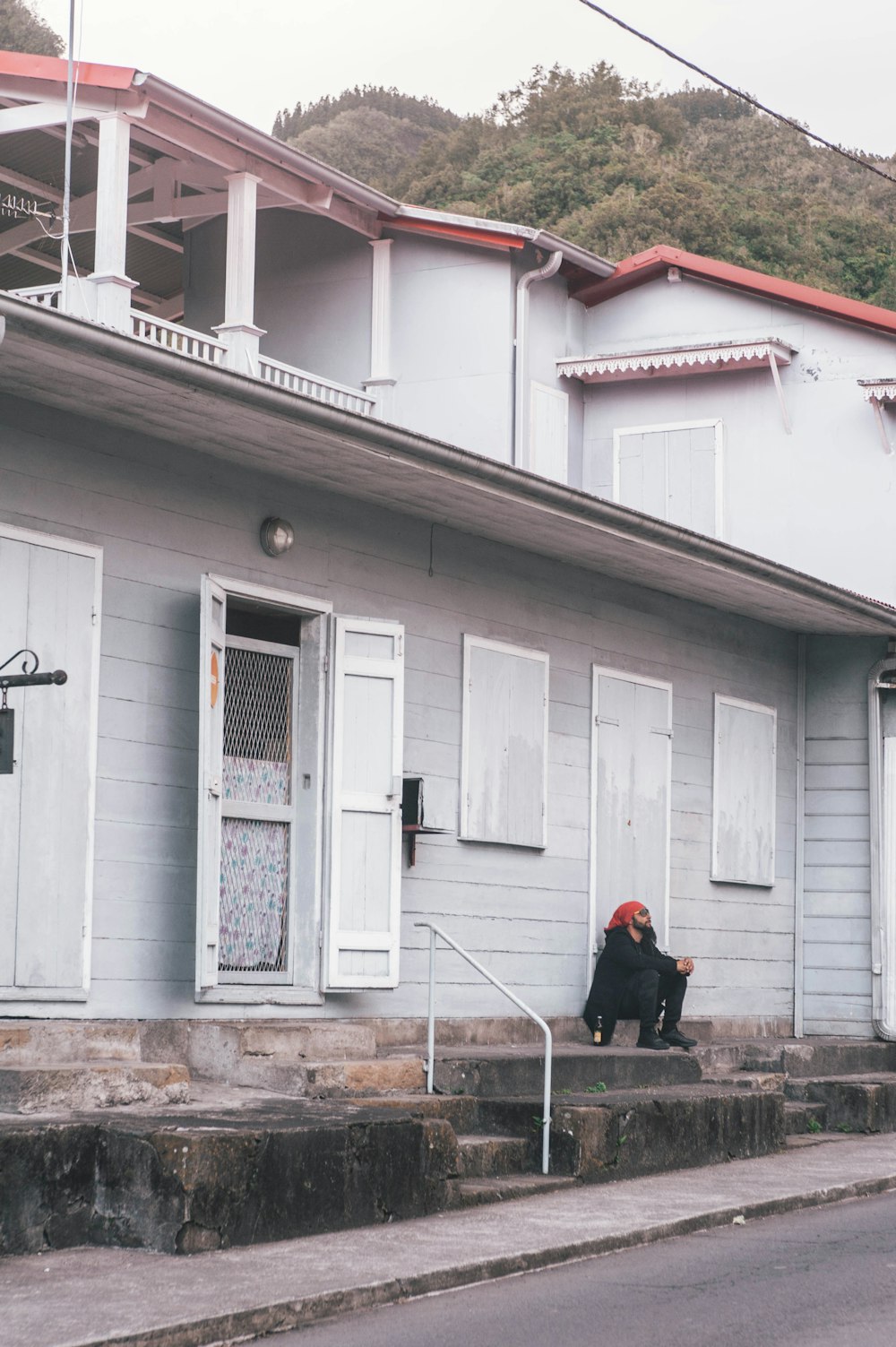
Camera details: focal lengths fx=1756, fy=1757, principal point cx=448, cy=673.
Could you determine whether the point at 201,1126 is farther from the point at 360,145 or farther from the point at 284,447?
the point at 360,145

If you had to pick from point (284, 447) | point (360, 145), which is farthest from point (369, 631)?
point (360, 145)

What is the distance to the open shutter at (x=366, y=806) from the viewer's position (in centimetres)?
955

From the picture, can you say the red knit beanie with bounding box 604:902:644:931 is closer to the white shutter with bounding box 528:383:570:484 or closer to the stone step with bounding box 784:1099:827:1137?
the stone step with bounding box 784:1099:827:1137

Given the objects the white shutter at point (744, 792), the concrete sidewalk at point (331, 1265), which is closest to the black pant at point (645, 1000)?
the white shutter at point (744, 792)

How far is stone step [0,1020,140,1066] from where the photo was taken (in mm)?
7520

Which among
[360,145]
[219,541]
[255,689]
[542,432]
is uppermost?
[360,145]

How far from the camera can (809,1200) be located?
855cm

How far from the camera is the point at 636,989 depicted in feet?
36.4

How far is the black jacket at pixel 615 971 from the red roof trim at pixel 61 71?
6.64m

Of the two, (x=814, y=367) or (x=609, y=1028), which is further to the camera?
(x=814, y=367)

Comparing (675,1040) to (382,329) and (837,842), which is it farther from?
(382,329)

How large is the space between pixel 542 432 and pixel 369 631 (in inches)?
272

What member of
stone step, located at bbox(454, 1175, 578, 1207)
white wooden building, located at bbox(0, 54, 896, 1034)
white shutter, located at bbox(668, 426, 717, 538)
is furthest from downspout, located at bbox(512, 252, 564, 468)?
stone step, located at bbox(454, 1175, 578, 1207)

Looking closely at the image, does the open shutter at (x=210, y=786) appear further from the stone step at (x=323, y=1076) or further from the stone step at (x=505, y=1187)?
the stone step at (x=505, y=1187)
